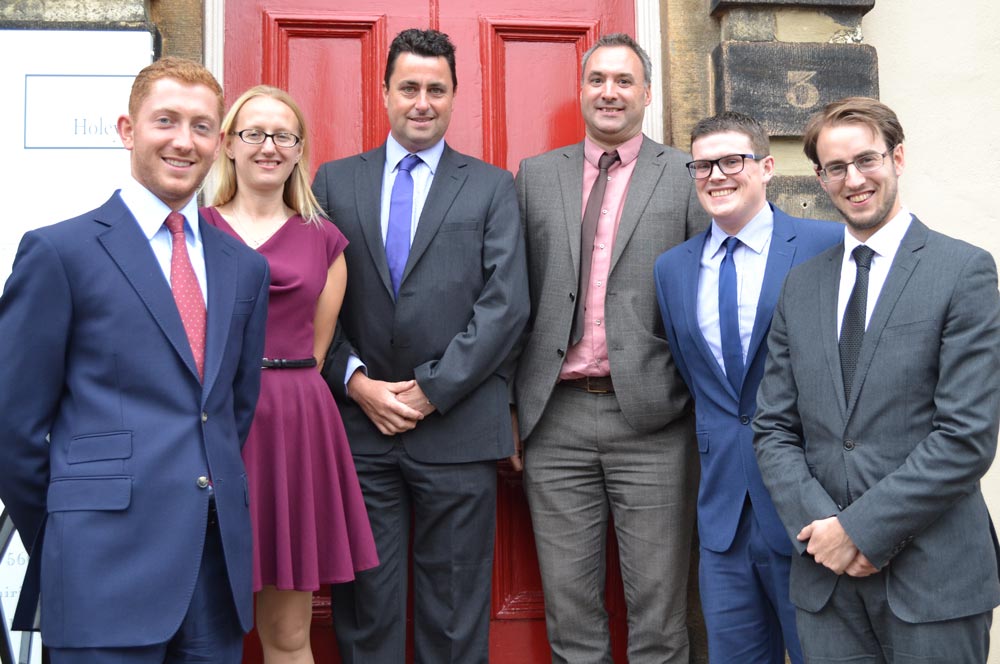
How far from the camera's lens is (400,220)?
10.8 ft

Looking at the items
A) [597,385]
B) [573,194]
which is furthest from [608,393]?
[573,194]

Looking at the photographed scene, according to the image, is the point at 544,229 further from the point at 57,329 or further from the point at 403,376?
the point at 57,329

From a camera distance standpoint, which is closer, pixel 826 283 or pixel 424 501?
pixel 826 283

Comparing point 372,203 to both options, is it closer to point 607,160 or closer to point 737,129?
point 607,160

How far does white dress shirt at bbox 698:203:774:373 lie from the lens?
2.97 metres

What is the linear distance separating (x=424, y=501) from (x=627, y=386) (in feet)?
2.54

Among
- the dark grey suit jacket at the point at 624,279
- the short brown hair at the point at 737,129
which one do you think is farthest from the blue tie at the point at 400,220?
the short brown hair at the point at 737,129

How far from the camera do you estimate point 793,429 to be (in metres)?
2.61

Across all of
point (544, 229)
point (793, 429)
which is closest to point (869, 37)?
point (544, 229)

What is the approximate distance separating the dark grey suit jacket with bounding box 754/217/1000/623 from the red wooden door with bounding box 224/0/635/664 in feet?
4.79

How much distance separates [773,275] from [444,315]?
105 centimetres

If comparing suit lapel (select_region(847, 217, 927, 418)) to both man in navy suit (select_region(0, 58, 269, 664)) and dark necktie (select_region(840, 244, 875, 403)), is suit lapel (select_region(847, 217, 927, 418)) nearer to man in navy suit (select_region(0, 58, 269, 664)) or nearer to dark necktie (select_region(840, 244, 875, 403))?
dark necktie (select_region(840, 244, 875, 403))

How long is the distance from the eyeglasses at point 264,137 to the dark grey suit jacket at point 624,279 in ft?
2.96

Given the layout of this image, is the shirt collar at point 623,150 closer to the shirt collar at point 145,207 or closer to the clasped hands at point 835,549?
the clasped hands at point 835,549
